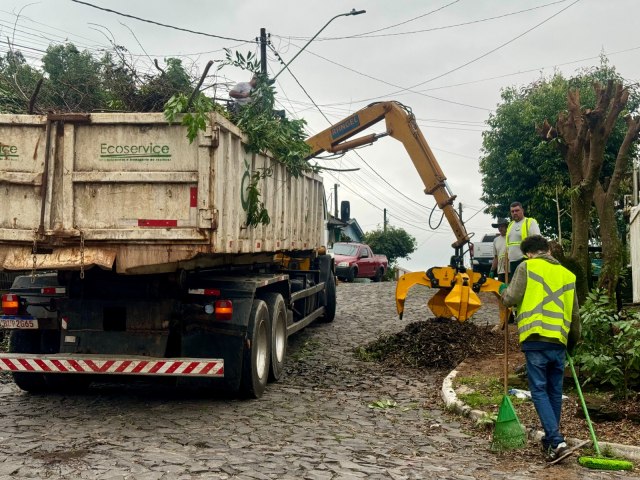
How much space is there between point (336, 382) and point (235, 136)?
132 inches

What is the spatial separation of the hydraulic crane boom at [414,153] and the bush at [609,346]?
352 centimetres

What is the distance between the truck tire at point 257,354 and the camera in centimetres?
780

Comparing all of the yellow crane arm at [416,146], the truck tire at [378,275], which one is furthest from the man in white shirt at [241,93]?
the truck tire at [378,275]

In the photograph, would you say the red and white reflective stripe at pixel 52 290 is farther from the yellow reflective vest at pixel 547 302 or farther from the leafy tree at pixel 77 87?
the yellow reflective vest at pixel 547 302

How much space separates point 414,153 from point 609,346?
7.04m

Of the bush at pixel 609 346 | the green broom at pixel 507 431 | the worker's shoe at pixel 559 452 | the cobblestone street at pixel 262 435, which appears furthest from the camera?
the bush at pixel 609 346

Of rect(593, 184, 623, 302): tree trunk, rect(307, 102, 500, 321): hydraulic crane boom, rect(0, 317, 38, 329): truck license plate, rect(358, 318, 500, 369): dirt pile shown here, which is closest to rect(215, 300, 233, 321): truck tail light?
rect(0, 317, 38, 329): truck license plate

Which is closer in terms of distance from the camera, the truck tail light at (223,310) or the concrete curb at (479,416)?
the concrete curb at (479,416)

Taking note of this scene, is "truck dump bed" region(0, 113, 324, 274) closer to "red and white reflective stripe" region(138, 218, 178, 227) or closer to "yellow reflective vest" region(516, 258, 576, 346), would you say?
"red and white reflective stripe" region(138, 218, 178, 227)

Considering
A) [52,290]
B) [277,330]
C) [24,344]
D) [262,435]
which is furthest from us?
[277,330]

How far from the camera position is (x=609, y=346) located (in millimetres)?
7129

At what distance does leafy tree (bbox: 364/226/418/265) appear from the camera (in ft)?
180

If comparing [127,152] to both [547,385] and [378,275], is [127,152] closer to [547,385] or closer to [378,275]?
[547,385]

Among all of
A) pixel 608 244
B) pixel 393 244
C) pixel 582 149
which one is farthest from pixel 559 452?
pixel 393 244
